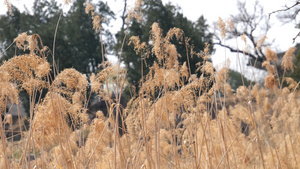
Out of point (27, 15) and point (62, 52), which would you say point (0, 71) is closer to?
point (62, 52)

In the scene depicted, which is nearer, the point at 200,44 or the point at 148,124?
the point at 148,124

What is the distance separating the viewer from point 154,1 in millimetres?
11500

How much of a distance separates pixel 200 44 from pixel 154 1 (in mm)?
2252

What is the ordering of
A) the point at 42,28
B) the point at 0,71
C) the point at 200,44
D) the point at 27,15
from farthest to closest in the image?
the point at 27,15 < the point at 42,28 < the point at 200,44 < the point at 0,71

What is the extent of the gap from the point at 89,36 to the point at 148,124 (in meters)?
15.7

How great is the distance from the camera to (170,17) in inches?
454

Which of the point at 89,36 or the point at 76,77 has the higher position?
the point at 89,36

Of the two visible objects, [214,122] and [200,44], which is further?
[200,44]

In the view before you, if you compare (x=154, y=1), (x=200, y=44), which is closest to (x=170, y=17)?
(x=154, y=1)

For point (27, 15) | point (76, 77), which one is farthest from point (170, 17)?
point (76, 77)

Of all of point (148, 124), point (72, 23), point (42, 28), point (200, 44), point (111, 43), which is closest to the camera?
point (148, 124)

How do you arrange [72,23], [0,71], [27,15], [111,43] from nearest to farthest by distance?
[0,71]
[27,15]
[72,23]
[111,43]

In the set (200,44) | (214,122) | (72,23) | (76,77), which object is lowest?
(214,122)

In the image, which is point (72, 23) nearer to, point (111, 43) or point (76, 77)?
point (111, 43)
